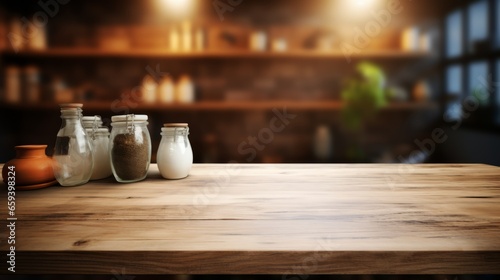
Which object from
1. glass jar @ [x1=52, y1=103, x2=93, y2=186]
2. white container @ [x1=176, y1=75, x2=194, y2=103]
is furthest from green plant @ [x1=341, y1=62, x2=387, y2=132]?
glass jar @ [x1=52, y1=103, x2=93, y2=186]

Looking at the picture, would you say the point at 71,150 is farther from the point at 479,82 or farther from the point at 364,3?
the point at 479,82

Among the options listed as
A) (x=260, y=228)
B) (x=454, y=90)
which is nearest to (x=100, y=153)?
(x=260, y=228)

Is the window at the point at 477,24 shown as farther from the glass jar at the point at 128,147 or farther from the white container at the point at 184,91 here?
the glass jar at the point at 128,147

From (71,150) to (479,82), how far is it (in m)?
3.11

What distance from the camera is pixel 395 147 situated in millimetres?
3076

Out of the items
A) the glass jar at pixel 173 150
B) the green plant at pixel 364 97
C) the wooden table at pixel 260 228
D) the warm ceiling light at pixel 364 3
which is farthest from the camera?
the warm ceiling light at pixel 364 3

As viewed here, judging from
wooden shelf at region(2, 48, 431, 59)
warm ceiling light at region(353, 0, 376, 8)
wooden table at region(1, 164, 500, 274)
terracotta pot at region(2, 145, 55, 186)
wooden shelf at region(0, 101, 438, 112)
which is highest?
warm ceiling light at region(353, 0, 376, 8)

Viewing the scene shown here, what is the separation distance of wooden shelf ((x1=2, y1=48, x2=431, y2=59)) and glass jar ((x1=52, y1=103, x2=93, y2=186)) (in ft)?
6.29

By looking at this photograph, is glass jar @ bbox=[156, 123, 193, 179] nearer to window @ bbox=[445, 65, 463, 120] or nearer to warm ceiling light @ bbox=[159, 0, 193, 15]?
warm ceiling light @ bbox=[159, 0, 193, 15]

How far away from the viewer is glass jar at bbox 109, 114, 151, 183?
2.92ft

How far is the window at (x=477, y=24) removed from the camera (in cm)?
265

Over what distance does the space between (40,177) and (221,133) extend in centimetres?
223

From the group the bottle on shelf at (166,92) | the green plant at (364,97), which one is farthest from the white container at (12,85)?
the green plant at (364,97)

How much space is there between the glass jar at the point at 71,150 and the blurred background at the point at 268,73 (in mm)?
1844
